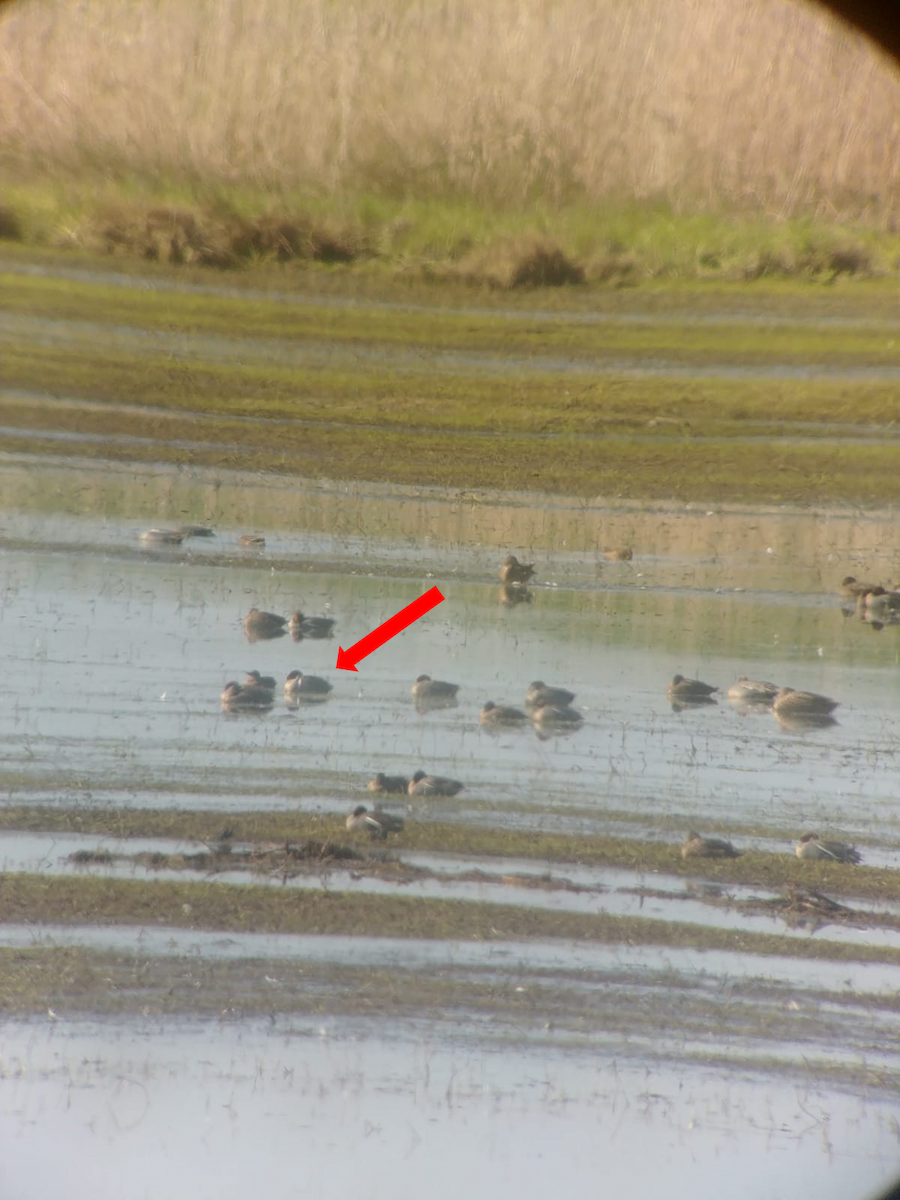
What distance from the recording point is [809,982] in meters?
1.81

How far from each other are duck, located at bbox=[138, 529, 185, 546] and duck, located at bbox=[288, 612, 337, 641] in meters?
0.35

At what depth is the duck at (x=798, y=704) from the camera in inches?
73.7

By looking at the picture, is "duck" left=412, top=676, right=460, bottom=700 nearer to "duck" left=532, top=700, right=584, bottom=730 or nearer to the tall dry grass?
"duck" left=532, top=700, right=584, bottom=730

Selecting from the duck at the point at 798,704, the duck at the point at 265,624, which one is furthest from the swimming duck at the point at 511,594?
the duck at the point at 798,704

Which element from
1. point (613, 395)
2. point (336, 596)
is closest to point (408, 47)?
point (613, 395)

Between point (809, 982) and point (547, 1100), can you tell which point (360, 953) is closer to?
point (547, 1100)

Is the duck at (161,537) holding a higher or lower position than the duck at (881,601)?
higher

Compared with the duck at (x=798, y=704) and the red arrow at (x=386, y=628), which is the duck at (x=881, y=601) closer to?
the duck at (x=798, y=704)

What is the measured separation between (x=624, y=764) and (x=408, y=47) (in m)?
1.74

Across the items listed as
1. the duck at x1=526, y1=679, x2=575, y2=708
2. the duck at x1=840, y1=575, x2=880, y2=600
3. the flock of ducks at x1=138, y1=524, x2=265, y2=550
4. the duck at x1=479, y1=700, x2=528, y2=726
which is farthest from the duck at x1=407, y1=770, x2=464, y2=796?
the duck at x1=840, y1=575, x2=880, y2=600

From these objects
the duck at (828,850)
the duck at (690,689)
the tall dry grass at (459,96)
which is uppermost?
the tall dry grass at (459,96)

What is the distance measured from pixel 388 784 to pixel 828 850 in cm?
109

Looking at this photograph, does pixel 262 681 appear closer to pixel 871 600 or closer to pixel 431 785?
pixel 431 785

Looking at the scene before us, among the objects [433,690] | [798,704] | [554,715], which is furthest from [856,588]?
[433,690]
